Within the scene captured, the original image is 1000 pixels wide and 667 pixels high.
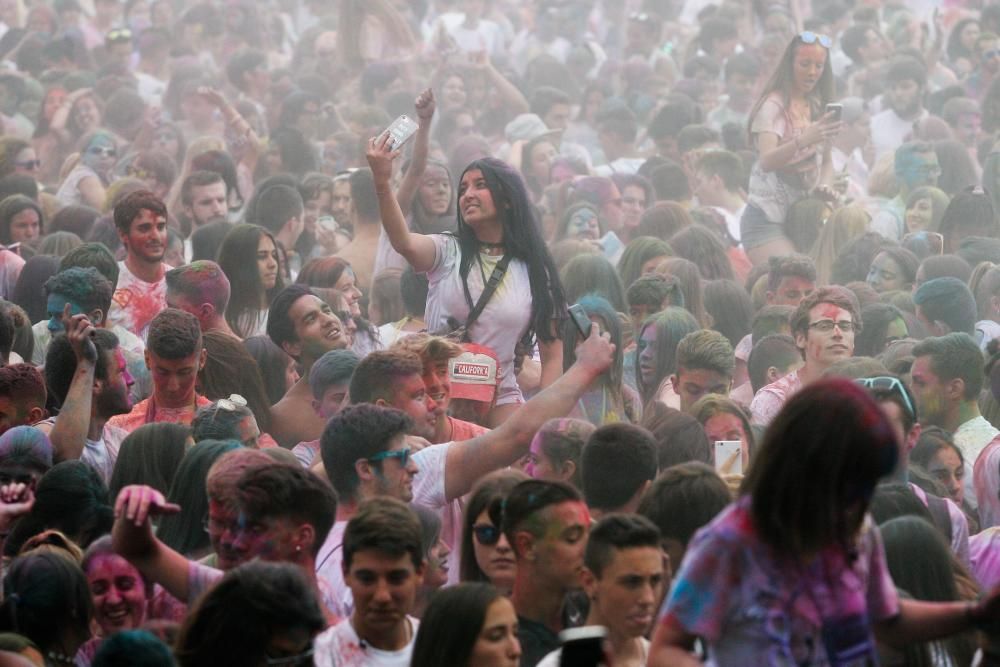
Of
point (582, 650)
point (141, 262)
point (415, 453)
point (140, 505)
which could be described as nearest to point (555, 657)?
point (582, 650)

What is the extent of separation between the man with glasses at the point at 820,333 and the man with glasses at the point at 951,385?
46cm

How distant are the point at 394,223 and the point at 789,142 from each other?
5.43 metres

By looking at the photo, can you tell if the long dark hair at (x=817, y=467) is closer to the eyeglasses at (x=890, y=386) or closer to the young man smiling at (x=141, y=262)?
the eyeglasses at (x=890, y=386)

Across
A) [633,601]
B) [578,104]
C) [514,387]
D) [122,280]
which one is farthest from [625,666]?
[578,104]

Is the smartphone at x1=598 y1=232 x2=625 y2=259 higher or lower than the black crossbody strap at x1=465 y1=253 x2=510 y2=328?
higher

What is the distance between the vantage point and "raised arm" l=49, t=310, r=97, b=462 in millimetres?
6273

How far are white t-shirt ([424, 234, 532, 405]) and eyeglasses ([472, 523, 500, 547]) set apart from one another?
7.89 feet

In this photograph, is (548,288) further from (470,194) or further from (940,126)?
(940,126)

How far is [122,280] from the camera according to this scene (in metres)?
8.70

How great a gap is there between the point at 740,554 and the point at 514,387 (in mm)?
4171

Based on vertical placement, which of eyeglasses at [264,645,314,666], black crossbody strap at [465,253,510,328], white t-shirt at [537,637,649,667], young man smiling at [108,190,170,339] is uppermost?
young man smiling at [108,190,170,339]

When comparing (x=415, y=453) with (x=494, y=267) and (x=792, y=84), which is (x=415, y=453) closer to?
(x=494, y=267)

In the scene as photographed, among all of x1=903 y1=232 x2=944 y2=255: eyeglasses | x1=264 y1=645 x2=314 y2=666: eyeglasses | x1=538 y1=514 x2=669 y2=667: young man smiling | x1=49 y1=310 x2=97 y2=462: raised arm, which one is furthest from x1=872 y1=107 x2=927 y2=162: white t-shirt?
x1=264 y1=645 x2=314 y2=666: eyeglasses

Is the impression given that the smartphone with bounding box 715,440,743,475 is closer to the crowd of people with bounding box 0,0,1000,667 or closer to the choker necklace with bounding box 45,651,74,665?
the crowd of people with bounding box 0,0,1000,667
